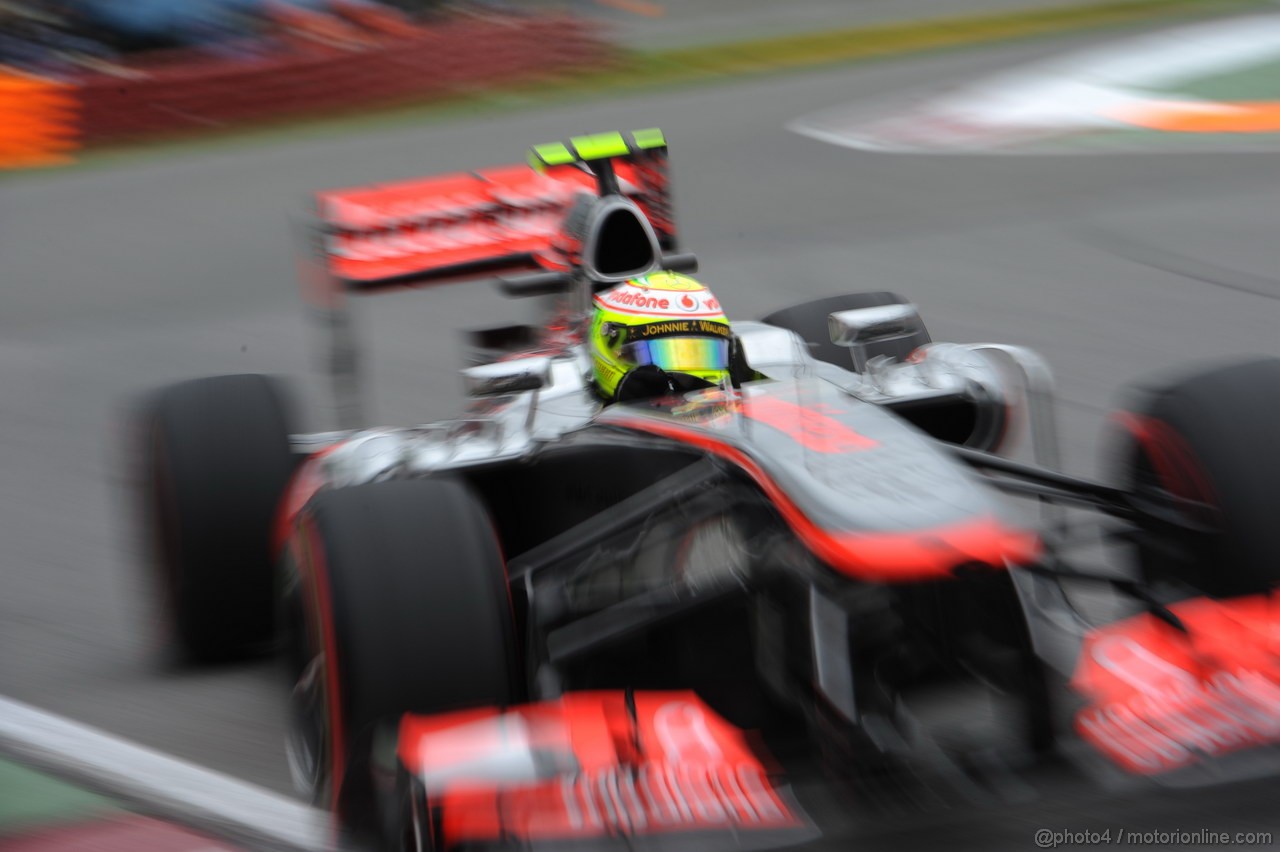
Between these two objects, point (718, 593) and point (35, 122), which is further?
point (35, 122)

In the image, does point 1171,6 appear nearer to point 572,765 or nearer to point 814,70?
point 814,70

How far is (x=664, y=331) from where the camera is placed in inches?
196

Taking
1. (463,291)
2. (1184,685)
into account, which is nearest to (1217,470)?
(1184,685)

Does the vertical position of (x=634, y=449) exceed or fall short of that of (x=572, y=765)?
it exceeds it

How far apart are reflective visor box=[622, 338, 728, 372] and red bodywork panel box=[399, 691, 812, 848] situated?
1.46 metres

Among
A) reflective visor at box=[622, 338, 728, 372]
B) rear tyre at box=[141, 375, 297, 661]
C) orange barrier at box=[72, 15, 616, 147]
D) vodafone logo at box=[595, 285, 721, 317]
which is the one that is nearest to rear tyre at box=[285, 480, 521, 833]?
reflective visor at box=[622, 338, 728, 372]

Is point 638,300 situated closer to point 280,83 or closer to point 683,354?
point 683,354

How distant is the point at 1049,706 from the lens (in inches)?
148

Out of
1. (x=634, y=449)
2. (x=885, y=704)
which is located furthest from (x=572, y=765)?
(x=634, y=449)

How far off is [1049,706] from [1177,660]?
1.03ft

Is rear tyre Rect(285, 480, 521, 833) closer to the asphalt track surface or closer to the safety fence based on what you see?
the asphalt track surface

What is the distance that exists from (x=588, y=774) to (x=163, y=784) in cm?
161

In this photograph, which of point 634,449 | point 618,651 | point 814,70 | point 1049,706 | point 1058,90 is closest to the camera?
point 1049,706

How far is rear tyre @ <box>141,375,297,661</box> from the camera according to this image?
5297mm
